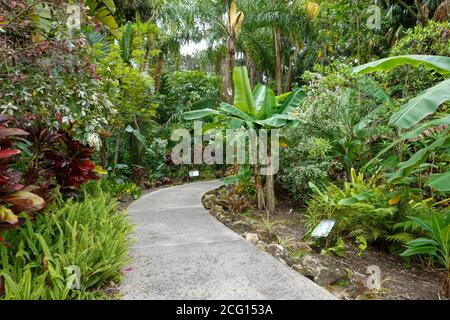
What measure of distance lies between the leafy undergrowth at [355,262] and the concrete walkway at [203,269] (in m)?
0.28

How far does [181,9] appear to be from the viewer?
39.2 ft

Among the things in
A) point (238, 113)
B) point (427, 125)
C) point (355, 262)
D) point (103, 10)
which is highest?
point (103, 10)

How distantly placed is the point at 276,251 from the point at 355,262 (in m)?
1.01

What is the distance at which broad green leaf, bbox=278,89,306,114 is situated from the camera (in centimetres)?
584

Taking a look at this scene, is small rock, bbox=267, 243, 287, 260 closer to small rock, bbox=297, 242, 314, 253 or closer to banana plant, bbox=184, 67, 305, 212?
small rock, bbox=297, 242, 314, 253

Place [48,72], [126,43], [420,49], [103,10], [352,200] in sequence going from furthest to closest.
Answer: [126,43], [103,10], [420,49], [352,200], [48,72]

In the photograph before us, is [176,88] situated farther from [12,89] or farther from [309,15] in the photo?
[12,89]

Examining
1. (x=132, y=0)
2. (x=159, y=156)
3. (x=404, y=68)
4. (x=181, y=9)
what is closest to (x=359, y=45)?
(x=404, y=68)

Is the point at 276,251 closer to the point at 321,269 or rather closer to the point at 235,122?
the point at 321,269

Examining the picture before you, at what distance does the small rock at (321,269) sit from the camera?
3.04 metres

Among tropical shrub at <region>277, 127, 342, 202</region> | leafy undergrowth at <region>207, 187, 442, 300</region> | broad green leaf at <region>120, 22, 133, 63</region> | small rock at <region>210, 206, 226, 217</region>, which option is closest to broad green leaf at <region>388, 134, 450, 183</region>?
leafy undergrowth at <region>207, 187, 442, 300</region>

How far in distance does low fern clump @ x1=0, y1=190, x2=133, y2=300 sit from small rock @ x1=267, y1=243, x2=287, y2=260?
71.5 inches

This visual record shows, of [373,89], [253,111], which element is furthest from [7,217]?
[373,89]

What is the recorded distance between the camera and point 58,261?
2.68m
